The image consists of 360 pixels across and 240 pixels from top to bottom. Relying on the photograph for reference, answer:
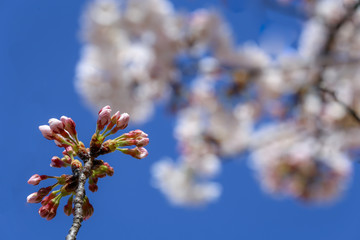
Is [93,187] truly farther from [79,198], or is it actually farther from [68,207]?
[79,198]

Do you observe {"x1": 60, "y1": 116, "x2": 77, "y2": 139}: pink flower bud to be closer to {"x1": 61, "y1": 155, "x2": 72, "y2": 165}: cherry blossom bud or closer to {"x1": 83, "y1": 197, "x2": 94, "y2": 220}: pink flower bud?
{"x1": 61, "y1": 155, "x2": 72, "y2": 165}: cherry blossom bud

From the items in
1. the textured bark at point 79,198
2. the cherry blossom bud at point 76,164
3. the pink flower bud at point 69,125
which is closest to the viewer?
the textured bark at point 79,198

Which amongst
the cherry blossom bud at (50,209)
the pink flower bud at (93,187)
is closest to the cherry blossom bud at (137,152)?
the pink flower bud at (93,187)

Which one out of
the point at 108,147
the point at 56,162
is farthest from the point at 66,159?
the point at 108,147

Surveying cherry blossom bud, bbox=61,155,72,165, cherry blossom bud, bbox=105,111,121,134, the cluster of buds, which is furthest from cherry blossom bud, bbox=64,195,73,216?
cherry blossom bud, bbox=105,111,121,134

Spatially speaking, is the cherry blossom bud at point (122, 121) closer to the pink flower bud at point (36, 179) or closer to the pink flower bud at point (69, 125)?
the pink flower bud at point (69, 125)

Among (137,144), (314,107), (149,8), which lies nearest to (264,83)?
(314,107)

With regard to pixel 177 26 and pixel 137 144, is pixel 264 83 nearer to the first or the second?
pixel 177 26

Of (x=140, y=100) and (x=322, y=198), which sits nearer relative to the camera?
(x=140, y=100)
